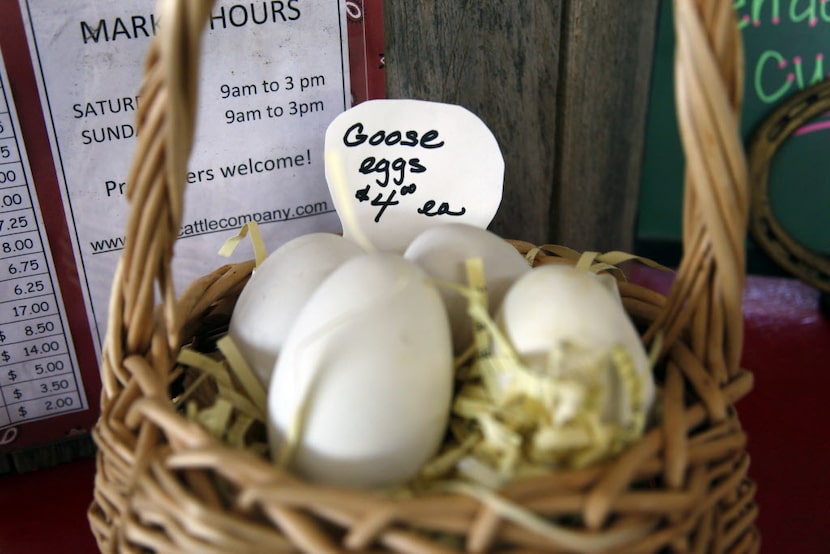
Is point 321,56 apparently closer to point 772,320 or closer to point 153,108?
point 153,108

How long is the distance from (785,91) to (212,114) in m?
0.85

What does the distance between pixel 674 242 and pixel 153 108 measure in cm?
101

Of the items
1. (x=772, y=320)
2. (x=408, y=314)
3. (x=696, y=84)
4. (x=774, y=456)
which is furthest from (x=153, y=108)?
(x=772, y=320)

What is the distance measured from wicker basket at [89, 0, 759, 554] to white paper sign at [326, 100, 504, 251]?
229mm

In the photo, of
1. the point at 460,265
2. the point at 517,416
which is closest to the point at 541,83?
the point at 460,265

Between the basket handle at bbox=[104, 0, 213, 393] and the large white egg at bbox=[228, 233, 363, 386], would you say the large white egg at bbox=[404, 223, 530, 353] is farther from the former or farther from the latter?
the basket handle at bbox=[104, 0, 213, 393]

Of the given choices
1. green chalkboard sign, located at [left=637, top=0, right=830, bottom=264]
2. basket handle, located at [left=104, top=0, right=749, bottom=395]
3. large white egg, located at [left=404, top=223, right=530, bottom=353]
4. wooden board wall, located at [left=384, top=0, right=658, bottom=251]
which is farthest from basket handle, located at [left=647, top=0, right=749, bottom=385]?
green chalkboard sign, located at [left=637, top=0, right=830, bottom=264]

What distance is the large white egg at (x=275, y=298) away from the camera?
1.60ft

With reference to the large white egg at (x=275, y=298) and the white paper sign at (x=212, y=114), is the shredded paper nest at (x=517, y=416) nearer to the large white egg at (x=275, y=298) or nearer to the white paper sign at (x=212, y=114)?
the large white egg at (x=275, y=298)

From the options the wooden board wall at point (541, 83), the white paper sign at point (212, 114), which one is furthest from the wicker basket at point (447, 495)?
the wooden board wall at point (541, 83)

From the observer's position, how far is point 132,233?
0.42m

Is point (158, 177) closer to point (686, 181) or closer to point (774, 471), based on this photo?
point (686, 181)

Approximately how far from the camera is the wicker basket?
1.13ft

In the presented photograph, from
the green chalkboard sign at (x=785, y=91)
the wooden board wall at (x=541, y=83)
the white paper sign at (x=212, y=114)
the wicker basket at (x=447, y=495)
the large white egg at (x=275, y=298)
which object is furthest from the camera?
the green chalkboard sign at (x=785, y=91)
